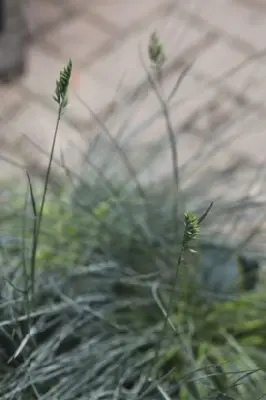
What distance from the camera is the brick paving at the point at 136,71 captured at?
6.53 feet

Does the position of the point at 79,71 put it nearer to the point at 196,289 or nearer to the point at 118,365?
the point at 196,289

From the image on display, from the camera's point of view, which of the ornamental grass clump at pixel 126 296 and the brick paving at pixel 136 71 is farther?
the brick paving at pixel 136 71

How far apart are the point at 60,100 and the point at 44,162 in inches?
50.9

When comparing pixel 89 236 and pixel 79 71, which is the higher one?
pixel 79 71

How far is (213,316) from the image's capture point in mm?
1007

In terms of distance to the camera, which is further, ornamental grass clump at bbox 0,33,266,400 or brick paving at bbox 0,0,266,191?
brick paving at bbox 0,0,266,191

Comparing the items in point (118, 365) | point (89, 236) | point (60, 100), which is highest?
point (89, 236)

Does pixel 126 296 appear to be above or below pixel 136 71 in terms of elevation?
below

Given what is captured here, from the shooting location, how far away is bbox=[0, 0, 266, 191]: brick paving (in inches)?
78.3

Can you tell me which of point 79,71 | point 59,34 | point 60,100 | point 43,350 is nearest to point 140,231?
point 43,350

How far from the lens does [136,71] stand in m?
2.22

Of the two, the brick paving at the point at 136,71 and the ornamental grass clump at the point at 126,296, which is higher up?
the brick paving at the point at 136,71

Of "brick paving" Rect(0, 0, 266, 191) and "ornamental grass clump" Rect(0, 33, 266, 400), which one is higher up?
"brick paving" Rect(0, 0, 266, 191)

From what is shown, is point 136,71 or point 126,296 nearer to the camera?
point 126,296
